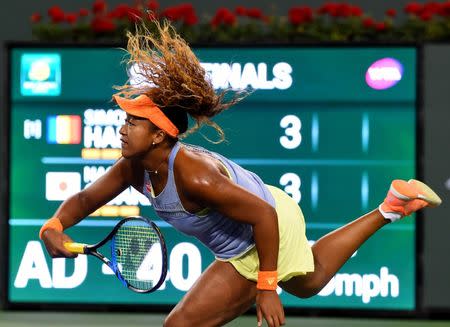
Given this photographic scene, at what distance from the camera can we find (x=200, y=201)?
17.8 ft

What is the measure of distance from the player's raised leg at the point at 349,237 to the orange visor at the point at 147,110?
97 centimetres

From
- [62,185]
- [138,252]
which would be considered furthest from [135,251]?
[62,185]

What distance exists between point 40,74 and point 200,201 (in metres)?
3.13

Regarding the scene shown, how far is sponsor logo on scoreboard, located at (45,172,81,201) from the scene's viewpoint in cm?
823

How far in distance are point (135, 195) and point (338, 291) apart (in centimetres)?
136

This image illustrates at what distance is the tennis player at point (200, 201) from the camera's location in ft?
17.5

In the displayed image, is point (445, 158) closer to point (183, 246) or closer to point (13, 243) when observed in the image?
point (183, 246)

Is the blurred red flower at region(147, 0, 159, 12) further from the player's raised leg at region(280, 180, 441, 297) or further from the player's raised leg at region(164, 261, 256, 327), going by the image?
the player's raised leg at region(164, 261, 256, 327)

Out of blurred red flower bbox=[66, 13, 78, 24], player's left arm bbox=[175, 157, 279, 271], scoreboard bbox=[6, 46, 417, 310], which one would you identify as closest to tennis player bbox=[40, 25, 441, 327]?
player's left arm bbox=[175, 157, 279, 271]

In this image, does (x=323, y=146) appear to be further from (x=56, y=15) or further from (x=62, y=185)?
(x=56, y=15)

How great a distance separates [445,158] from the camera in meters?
8.18

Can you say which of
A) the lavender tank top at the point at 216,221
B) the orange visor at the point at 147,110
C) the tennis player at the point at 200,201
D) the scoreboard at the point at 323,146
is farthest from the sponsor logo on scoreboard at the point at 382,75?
the orange visor at the point at 147,110

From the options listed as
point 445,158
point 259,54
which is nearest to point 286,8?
point 259,54

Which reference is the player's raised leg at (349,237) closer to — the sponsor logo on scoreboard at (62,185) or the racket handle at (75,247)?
the racket handle at (75,247)
